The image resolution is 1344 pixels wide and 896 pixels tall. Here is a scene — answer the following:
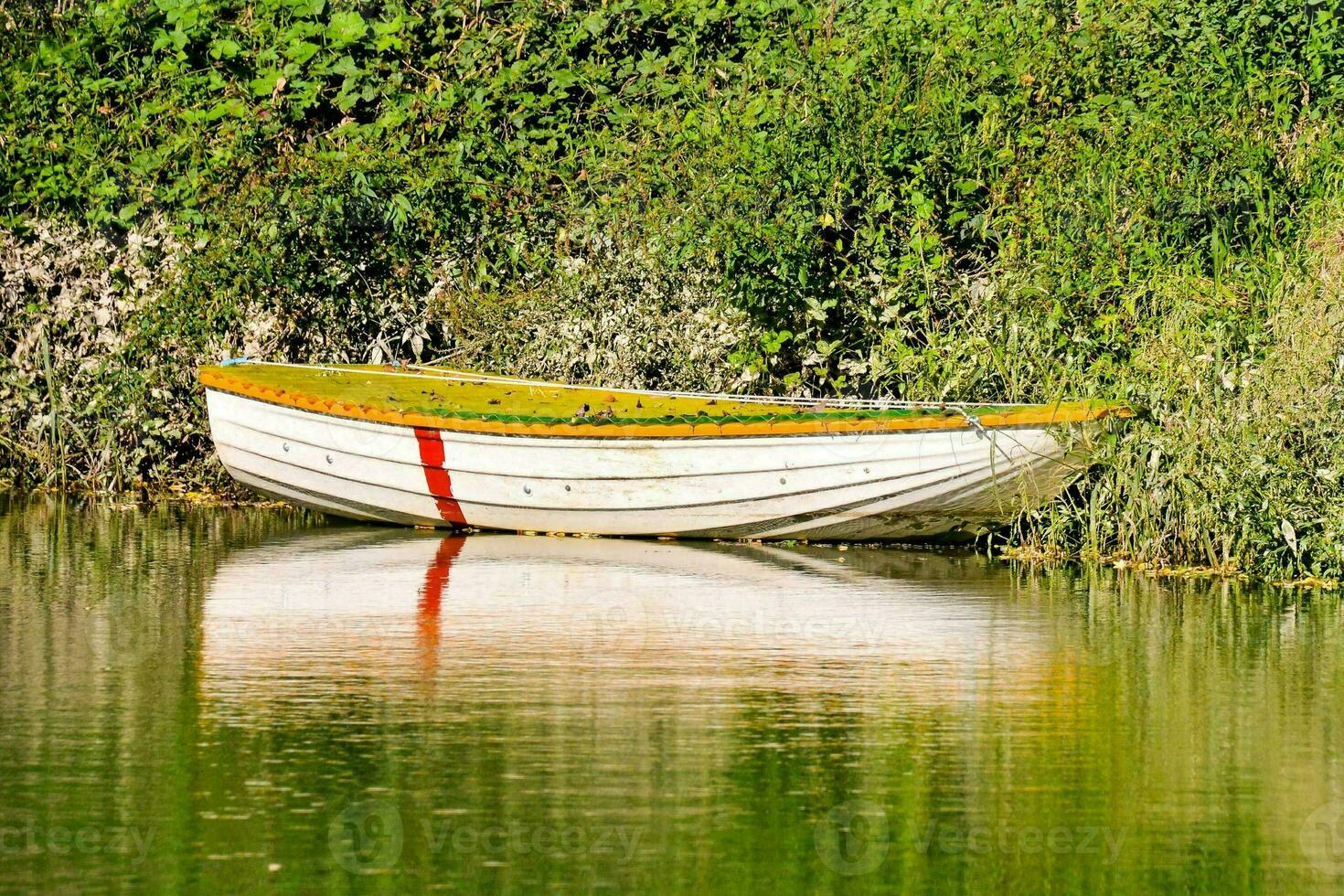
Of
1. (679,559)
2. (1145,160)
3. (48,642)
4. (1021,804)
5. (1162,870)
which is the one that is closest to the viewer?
(1162,870)

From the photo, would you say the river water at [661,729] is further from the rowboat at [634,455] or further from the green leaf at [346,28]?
the green leaf at [346,28]

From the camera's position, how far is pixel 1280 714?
873 centimetres

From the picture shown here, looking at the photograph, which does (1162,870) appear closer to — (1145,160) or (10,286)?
(1145,160)

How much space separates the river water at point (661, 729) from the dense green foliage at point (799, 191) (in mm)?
1417

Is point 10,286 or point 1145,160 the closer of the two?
point 1145,160

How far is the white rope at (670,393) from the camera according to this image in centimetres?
1369

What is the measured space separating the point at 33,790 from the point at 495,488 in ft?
24.3

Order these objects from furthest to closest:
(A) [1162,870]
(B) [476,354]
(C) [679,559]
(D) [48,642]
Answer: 1. (B) [476,354]
2. (C) [679,559]
3. (D) [48,642]
4. (A) [1162,870]

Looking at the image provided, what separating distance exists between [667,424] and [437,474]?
5.74 feet

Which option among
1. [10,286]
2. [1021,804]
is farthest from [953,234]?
[1021,804]
